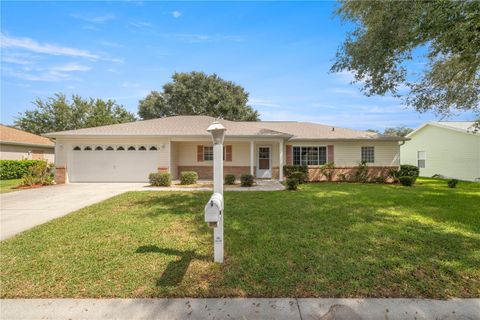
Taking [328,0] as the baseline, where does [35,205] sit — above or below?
below

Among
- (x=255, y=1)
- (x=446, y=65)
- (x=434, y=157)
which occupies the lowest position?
(x=434, y=157)

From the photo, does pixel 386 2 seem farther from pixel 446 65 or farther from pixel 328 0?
pixel 446 65

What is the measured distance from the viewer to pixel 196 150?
1720 cm

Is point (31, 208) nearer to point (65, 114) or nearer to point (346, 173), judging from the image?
point (346, 173)

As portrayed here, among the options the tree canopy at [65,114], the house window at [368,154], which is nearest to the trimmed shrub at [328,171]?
the house window at [368,154]

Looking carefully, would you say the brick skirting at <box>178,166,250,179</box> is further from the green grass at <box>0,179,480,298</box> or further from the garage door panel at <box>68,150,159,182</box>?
the green grass at <box>0,179,480,298</box>

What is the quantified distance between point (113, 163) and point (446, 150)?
80.8 ft

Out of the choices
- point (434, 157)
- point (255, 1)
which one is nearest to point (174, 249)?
point (255, 1)

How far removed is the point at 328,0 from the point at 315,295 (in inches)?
433

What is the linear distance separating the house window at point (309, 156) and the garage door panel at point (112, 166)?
8.99 metres

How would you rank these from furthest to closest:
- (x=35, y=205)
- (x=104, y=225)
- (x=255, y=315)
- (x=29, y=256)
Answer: (x=35, y=205) < (x=104, y=225) < (x=29, y=256) < (x=255, y=315)

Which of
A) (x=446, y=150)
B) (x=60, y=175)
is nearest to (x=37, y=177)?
(x=60, y=175)

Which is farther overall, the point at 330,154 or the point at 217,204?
the point at 330,154

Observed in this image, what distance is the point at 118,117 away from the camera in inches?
1377
